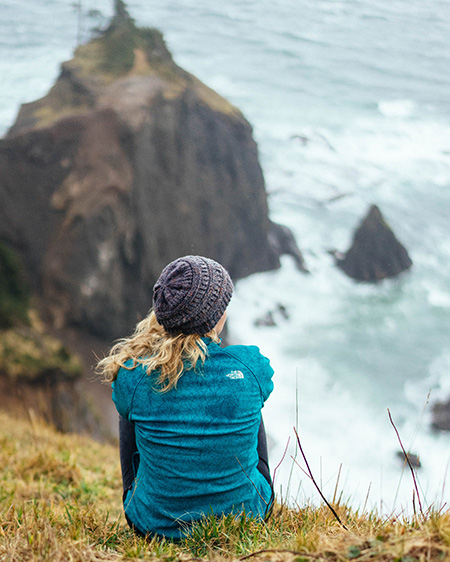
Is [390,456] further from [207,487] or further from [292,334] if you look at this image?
[207,487]

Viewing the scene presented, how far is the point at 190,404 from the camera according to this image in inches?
58.6

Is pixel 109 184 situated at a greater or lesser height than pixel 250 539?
lesser

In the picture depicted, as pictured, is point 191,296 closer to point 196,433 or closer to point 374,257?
point 196,433

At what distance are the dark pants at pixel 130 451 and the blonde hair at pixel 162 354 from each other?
212 mm

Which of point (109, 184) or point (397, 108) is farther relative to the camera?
point (397, 108)

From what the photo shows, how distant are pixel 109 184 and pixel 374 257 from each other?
13107 mm

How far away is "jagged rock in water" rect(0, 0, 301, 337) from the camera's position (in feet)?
43.6

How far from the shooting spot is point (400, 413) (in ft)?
55.6

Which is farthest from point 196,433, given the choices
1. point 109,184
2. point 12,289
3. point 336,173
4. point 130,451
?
point 336,173

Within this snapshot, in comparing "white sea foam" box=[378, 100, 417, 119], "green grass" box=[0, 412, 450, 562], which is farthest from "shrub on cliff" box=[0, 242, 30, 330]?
"white sea foam" box=[378, 100, 417, 119]

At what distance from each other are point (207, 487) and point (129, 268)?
1334cm

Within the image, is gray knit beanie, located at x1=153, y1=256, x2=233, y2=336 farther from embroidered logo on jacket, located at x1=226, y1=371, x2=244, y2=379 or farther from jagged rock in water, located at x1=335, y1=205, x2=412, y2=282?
jagged rock in water, located at x1=335, y1=205, x2=412, y2=282

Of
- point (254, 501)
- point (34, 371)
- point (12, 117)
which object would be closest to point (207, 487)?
point (254, 501)

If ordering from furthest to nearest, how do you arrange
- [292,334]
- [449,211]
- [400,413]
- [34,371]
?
[449,211], [292,334], [400,413], [34,371]
